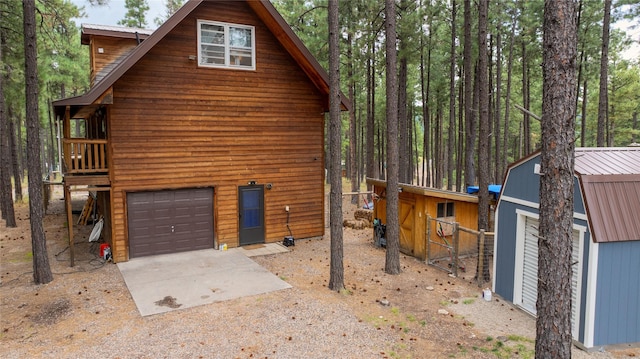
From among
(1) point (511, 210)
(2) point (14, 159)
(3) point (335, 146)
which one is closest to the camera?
(1) point (511, 210)

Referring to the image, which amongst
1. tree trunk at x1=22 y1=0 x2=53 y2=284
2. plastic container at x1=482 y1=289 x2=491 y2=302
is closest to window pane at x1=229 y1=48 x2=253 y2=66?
tree trunk at x1=22 y1=0 x2=53 y2=284

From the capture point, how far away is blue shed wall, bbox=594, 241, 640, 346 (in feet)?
21.9

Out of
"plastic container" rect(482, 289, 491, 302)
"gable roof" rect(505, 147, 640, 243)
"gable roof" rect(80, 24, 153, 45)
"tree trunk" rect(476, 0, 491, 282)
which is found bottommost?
"plastic container" rect(482, 289, 491, 302)

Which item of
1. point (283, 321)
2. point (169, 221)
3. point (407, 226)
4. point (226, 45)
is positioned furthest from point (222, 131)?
point (283, 321)

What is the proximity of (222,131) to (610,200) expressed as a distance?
1010 centimetres

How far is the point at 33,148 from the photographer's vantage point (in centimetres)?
945

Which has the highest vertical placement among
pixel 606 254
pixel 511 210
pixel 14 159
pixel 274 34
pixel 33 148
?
pixel 274 34

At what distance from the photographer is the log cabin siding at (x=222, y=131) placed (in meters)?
11.4

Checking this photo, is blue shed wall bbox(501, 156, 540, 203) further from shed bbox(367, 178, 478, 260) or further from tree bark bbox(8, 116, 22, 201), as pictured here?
tree bark bbox(8, 116, 22, 201)

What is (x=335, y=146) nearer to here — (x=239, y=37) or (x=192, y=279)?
(x=192, y=279)

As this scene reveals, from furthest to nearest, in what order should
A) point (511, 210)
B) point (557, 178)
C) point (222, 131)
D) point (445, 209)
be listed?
1. point (222, 131)
2. point (445, 209)
3. point (511, 210)
4. point (557, 178)

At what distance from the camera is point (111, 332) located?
6.99 m

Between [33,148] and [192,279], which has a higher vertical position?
[33,148]

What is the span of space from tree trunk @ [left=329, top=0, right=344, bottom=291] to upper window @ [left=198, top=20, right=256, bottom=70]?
4.81 meters
